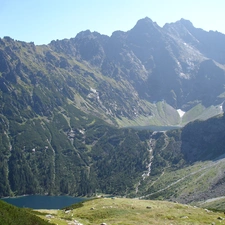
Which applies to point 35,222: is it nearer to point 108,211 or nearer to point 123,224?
point 123,224

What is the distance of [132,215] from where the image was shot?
2665 inches

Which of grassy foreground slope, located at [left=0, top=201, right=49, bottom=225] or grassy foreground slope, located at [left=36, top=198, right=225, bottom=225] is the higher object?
grassy foreground slope, located at [left=0, top=201, right=49, bottom=225]

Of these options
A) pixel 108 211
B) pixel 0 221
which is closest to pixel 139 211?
pixel 108 211

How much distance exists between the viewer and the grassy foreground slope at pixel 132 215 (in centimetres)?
6219

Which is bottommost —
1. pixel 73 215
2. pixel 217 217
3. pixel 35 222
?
pixel 217 217

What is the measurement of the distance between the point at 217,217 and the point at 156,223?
684 inches

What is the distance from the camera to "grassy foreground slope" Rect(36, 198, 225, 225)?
62.2 metres

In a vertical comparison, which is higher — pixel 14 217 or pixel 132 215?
pixel 14 217

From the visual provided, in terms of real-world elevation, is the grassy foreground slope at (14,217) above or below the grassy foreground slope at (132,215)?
above

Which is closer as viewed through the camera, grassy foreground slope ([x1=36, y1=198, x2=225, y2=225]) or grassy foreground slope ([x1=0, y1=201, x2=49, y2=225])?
grassy foreground slope ([x1=0, y1=201, x2=49, y2=225])

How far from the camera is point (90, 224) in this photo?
197ft

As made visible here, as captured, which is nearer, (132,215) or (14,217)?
(14,217)

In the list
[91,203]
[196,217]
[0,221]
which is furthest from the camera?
[91,203]

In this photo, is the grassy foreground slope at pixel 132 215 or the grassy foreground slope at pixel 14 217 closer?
the grassy foreground slope at pixel 14 217
